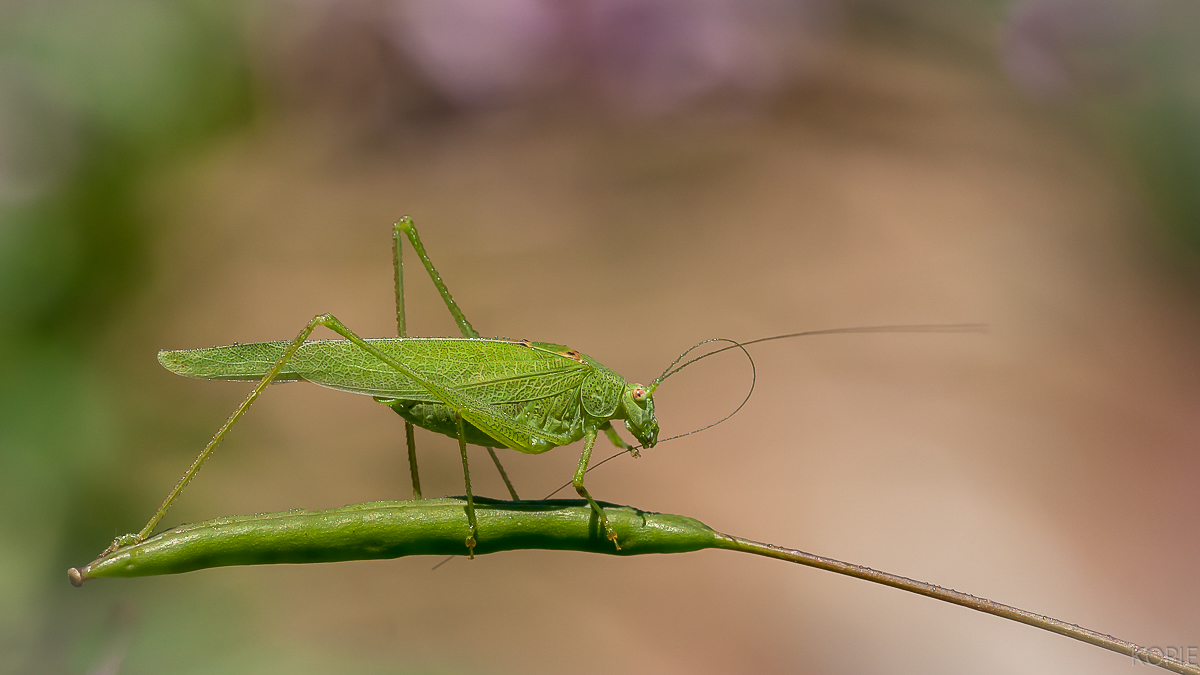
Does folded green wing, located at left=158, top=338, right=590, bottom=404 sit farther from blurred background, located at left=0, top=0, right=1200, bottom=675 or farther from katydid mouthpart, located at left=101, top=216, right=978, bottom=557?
blurred background, located at left=0, top=0, right=1200, bottom=675

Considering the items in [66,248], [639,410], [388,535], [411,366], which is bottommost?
[388,535]

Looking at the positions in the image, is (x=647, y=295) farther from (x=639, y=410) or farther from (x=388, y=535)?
(x=388, y=535)

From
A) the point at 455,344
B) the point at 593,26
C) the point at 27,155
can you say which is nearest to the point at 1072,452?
the point at 455,344

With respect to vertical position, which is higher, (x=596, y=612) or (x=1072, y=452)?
(x=1072, y=452)

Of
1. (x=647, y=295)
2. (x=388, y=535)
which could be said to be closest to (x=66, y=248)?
(x=388, y=535)

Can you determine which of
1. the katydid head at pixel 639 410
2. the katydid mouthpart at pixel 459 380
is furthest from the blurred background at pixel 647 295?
the katydid head at pixel 639 410

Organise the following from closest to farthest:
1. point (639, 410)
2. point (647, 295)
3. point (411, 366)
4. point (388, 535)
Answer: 1. point (388, 535)
2. point (411, 366)
3. point (639, 410)
4. point (647, 295)

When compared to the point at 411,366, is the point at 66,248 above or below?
above

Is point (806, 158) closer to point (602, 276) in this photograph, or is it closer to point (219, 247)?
point (602, 276)
